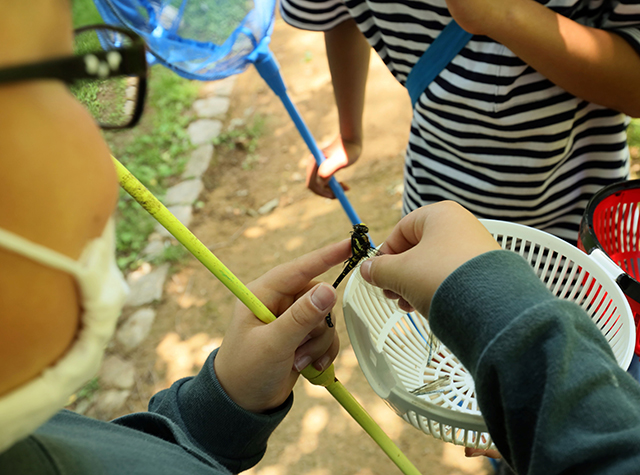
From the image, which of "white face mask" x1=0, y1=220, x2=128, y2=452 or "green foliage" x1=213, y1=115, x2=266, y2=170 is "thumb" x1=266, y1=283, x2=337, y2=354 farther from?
"green foliage" x1=213, y1=115, x2=266, y2=170

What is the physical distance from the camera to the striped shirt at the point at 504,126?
103cm

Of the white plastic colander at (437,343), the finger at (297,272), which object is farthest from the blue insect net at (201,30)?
the white plastic colander at (437,343)

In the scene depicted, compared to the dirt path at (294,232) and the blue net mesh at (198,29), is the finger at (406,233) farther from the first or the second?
the dirt path at (294,232)

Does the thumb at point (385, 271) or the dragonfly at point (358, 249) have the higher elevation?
the thumb at point (385, 271)

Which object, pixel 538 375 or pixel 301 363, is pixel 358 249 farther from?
pixel 538 375

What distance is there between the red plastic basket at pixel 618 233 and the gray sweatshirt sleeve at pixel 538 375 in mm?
335

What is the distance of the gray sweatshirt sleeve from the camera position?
1.69ft

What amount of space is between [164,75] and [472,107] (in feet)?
11.7

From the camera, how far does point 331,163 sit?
1787mm

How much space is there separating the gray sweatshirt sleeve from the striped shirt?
1.87ft

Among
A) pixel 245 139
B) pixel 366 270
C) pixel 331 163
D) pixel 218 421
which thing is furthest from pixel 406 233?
pixel 245 139

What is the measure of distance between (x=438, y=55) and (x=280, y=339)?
75 centimetres

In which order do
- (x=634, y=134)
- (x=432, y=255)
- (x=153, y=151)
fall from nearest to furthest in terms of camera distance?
(x=432, y=255) → (x=634, y=134) → (x=153, y=151)

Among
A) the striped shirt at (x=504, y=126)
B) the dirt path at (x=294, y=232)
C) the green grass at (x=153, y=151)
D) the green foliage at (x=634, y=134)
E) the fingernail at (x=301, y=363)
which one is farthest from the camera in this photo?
the green grass at (x=153, y=151)
